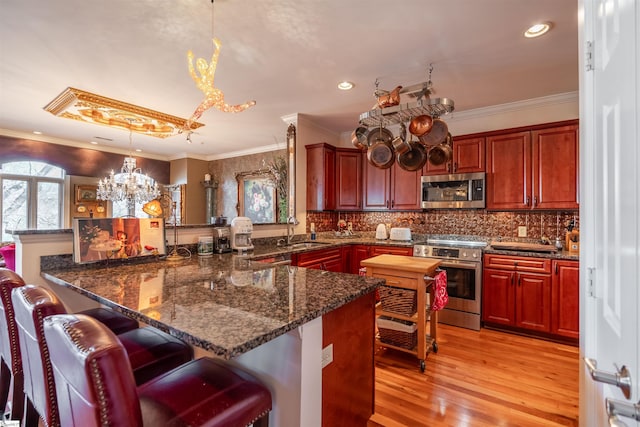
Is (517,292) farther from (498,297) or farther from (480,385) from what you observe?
(480,385)

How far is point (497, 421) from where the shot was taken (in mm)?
1750

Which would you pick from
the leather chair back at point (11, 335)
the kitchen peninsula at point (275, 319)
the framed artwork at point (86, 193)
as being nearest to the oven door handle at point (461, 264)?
the kitchen peninsula at point (275, 319)

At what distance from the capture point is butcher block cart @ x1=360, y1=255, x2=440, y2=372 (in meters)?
2.27

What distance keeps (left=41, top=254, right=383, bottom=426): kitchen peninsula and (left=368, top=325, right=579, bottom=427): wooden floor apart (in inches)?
19.7

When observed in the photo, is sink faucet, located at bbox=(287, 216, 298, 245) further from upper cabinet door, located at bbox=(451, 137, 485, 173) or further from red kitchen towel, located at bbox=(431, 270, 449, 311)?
upper cabinet door, located at bbox=(451, 137, 485, 173)

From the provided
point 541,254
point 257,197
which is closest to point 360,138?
point 541,254

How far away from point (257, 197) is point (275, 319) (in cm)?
527

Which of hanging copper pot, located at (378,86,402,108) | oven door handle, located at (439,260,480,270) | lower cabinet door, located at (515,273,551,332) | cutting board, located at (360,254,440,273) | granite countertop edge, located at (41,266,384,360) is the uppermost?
hanging copper pot, located at (378,86,402,108)

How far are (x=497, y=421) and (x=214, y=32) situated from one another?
3.27m

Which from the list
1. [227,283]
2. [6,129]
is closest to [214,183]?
[6,129]

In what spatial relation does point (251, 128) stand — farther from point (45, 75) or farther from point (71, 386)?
point (71, 386)

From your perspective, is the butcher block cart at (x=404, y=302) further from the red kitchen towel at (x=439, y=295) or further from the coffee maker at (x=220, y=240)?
the coffee maker at (x=220, y=240)

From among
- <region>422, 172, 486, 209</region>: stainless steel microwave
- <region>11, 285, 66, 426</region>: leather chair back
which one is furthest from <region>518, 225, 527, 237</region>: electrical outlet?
<region>11, 285, 66, 426</region>: leather chair back

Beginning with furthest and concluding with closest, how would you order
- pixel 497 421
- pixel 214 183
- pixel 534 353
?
pixel 214 183
pixel 534 353
pixel 497 421
